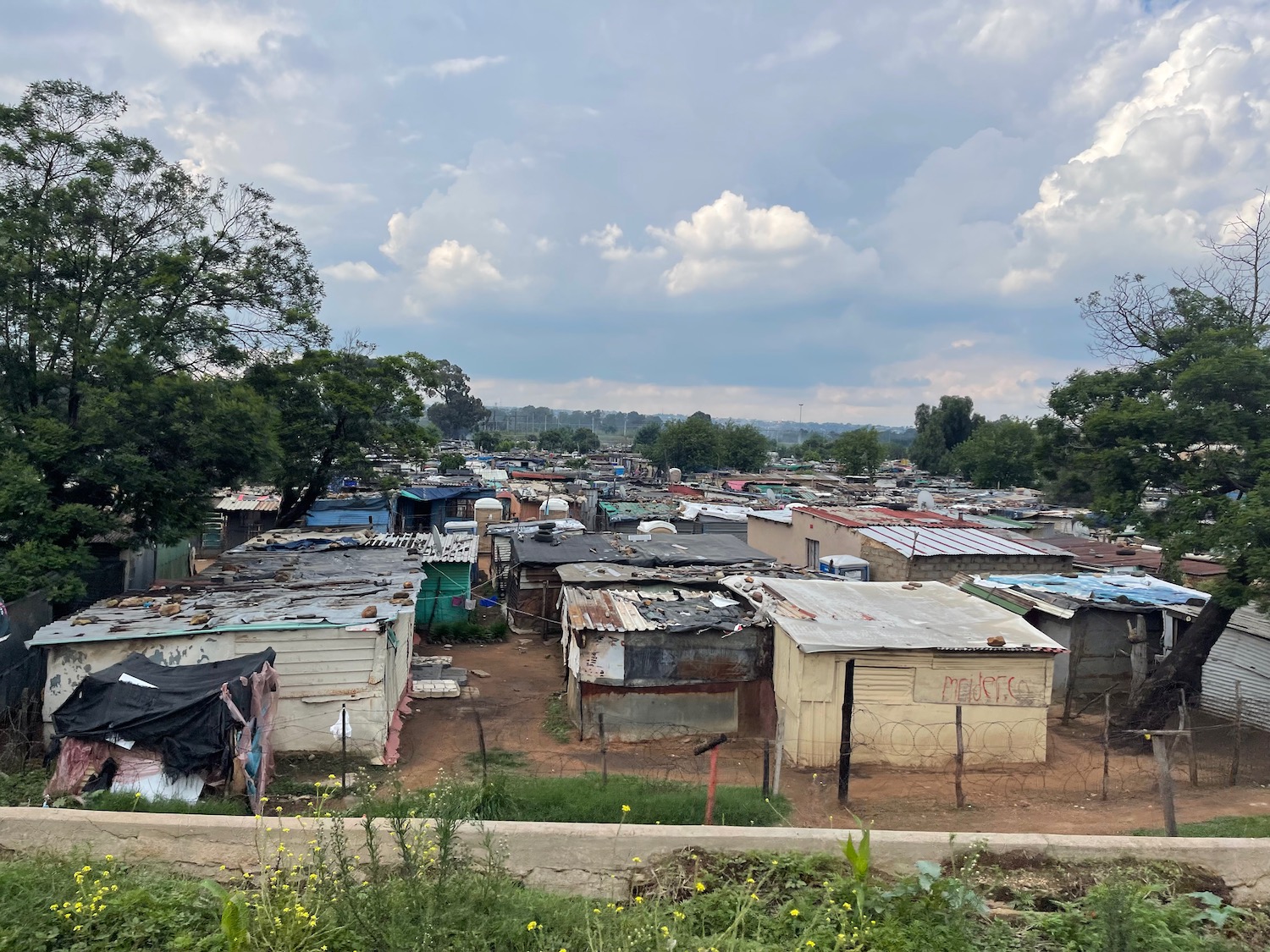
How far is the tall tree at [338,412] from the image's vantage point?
20.3 m

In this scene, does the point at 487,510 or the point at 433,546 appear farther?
the point at 487,510

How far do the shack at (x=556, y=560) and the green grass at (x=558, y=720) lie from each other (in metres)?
4.33

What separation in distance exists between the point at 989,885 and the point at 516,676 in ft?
38.2

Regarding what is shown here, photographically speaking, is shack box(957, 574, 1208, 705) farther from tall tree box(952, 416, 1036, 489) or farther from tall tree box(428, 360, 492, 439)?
tall tree box(428, 360, 492, 439)

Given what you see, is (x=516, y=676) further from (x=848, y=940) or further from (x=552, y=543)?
(x=848, y=940)

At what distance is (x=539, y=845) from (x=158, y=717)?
196 inches

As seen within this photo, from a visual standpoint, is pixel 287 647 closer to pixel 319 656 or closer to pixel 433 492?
pixel 319 656

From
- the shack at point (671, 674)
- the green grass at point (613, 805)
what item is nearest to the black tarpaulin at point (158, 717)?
the green grass at point (613, 805)

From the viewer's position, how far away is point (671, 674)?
11742 millimetres

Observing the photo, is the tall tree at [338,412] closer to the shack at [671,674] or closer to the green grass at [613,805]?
the shack at [671,674]

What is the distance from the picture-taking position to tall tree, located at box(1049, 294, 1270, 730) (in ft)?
35.3

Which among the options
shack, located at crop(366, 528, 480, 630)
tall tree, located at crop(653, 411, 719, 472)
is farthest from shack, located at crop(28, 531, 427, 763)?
tall tree, located at crop(653, 411, 719, 472)

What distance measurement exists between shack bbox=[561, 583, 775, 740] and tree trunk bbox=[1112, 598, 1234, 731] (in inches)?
242

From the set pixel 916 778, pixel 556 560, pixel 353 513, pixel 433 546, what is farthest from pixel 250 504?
pixel 916 778
